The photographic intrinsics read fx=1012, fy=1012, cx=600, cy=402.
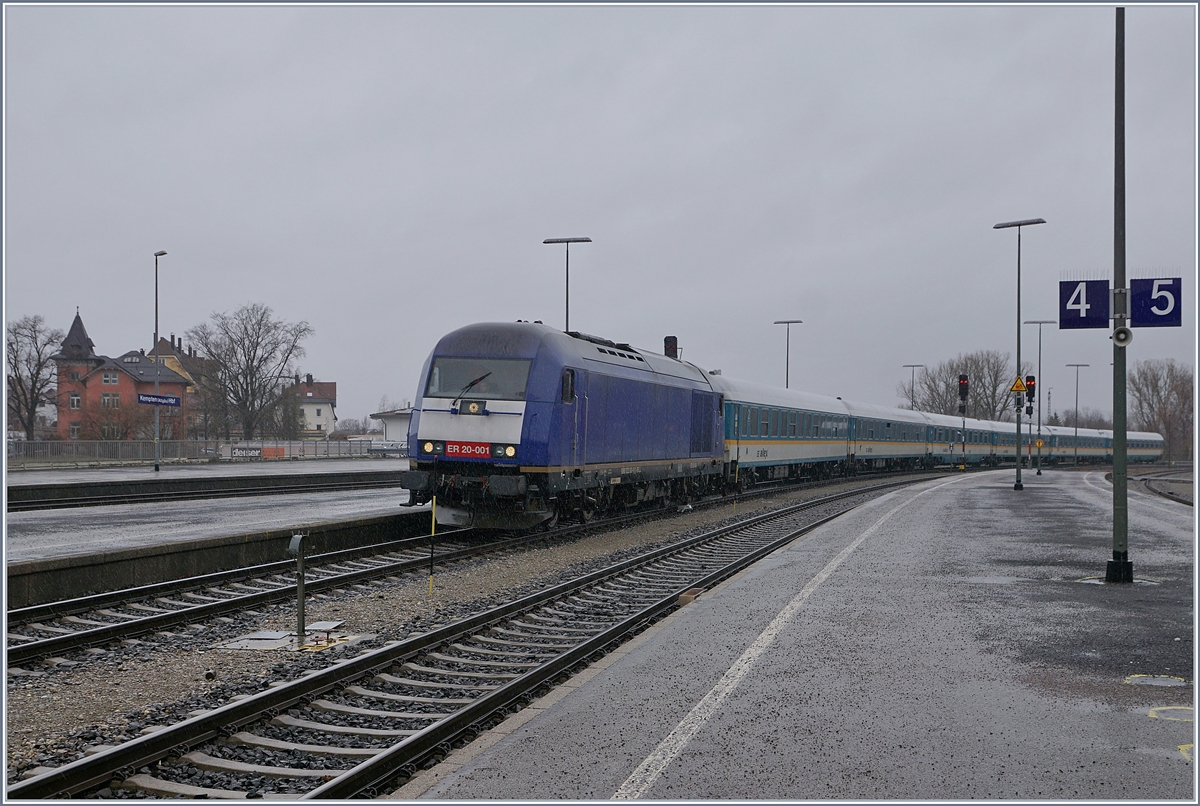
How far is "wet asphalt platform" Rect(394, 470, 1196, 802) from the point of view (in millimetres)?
5039

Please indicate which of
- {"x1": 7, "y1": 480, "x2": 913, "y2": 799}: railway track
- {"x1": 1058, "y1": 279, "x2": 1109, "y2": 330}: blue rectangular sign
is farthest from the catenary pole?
{"x1": 7, "y1": 480, "x2": 913, "y2": 799}: railway track

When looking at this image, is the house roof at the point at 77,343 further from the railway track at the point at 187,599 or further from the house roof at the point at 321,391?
the railway track at the point at 187,599

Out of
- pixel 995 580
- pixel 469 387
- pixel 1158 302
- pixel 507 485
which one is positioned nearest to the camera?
pixel 1158 302

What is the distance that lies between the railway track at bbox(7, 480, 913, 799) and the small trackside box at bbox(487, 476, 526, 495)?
447cm

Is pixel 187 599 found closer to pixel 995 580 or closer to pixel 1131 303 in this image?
pixel 995 580

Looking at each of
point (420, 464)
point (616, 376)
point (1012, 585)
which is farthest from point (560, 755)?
point (616, 376)

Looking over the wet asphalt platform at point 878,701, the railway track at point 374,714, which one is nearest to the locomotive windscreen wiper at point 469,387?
the railway track at point 374,714

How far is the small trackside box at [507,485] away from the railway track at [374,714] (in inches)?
176

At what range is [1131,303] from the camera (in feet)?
37.7

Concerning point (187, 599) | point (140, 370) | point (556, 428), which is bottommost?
point (187, 599)

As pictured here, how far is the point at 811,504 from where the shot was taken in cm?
2553

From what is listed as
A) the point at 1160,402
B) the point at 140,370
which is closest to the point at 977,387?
the point at 1160,402

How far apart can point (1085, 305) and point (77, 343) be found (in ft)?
354

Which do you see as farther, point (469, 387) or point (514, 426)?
point (469, 387)
